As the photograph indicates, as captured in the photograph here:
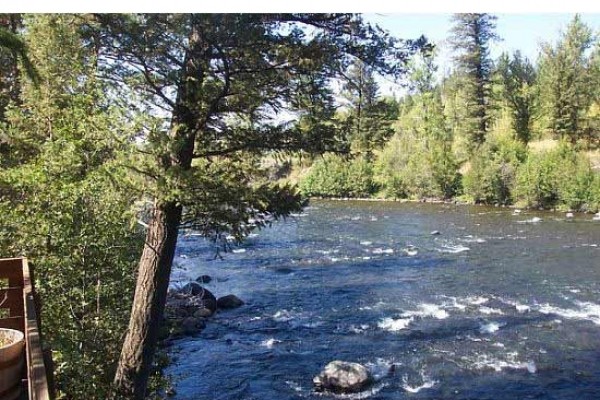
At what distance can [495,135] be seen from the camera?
23.5 m

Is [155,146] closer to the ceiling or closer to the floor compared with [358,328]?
closer to the ceiling

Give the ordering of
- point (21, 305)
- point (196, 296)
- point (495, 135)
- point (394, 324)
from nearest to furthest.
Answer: point (21, 305)
point (394, 324)
point (196, 296)
point (495, 135)

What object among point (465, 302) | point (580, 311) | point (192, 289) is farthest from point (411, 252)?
point (192, 289)

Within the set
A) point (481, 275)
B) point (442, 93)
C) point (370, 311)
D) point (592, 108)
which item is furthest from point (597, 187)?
point (442, 93)

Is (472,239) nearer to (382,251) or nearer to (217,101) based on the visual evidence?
(382,251)

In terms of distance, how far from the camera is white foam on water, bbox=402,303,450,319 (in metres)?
7.63

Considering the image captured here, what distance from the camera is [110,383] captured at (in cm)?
352

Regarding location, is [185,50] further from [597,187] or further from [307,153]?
[597,187]

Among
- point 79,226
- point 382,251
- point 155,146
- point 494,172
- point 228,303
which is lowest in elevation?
point 228,303

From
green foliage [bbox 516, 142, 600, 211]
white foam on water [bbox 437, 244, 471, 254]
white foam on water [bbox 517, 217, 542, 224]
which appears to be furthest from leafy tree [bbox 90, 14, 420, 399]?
green foliage [bbox 516, 142, 600, 211]

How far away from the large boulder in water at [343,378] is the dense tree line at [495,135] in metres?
14.2

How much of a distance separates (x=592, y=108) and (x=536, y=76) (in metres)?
3.90

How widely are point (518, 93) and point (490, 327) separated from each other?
70.3 feet

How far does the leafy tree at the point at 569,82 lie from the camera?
2259 cm
